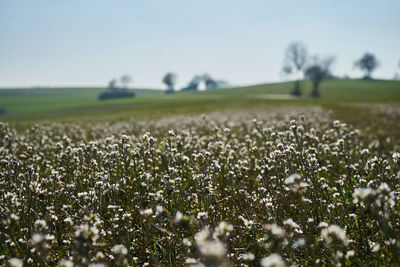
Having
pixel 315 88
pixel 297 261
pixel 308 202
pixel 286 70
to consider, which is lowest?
pixel 297 261

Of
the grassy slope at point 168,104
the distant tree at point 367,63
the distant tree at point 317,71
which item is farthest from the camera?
the distant tree at point 367,63

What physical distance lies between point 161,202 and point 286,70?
347 ft

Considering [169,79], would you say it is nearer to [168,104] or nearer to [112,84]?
[112,84]

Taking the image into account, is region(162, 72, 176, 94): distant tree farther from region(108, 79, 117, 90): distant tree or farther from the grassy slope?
the grassy slope

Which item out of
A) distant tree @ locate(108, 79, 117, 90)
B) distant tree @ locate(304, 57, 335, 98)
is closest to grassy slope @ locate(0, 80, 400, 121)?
distant tree @ locate(304, 57, 335, 98)

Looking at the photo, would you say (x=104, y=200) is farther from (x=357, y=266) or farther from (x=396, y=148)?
(x=396, y=148)

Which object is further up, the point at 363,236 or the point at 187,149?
the point at 187,149

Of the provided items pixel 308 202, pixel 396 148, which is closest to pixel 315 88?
pixel 396 148

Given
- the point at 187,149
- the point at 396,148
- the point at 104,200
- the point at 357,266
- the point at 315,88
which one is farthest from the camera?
the point at 315,88

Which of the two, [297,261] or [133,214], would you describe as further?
[133,214]

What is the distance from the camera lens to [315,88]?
102 metres

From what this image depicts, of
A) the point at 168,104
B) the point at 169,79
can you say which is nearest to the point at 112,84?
the point at 169,79

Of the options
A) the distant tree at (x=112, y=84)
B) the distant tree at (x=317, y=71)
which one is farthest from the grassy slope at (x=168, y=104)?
the distant tree at (x=112, y=84)

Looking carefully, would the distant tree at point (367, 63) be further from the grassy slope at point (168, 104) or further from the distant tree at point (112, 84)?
the distant tree at point (112, 84)
